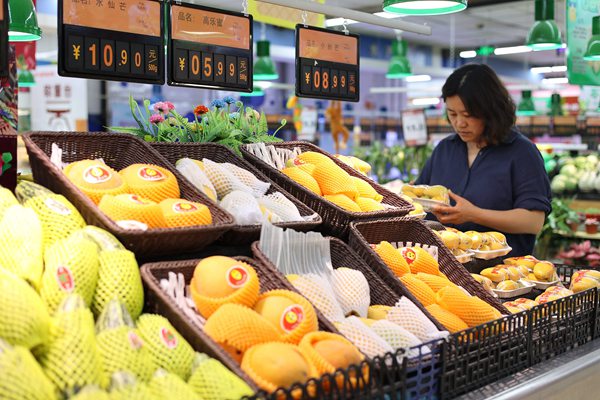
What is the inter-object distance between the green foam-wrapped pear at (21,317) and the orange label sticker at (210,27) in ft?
5.50

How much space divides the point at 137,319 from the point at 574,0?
6.33 metres

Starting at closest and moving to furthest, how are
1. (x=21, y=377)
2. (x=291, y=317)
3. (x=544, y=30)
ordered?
(x=21, y=377), (x=291, y=317), (x=544, y=30)

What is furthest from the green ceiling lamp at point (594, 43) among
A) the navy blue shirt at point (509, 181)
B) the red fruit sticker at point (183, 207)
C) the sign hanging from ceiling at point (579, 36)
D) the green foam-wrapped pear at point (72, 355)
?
the green foam-wrapped pear at point (72, 355)

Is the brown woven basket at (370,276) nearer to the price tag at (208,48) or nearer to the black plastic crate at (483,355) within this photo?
the black plastic crate at (483,355)

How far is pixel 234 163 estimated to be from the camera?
7.72ft

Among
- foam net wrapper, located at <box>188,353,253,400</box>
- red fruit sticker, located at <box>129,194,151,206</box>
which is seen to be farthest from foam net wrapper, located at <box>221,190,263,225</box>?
foam net wrapper, located at <box>188,353,253,400</box>

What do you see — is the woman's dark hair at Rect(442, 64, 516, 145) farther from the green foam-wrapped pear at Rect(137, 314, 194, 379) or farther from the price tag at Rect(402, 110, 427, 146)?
the price tag at Rect(402, 110, 427, 146)

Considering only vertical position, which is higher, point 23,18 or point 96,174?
point 23,18

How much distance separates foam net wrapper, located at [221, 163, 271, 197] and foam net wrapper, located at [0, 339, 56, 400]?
3.65 feet

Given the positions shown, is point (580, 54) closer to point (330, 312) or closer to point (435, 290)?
point (435, 290)

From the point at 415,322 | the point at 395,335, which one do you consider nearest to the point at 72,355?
the point at 395,335

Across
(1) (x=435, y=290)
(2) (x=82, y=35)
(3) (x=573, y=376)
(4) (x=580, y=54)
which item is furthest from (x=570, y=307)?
(4) (x=580, y=54)

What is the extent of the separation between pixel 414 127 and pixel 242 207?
722 cm

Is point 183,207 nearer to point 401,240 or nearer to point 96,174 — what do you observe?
point 96,174
